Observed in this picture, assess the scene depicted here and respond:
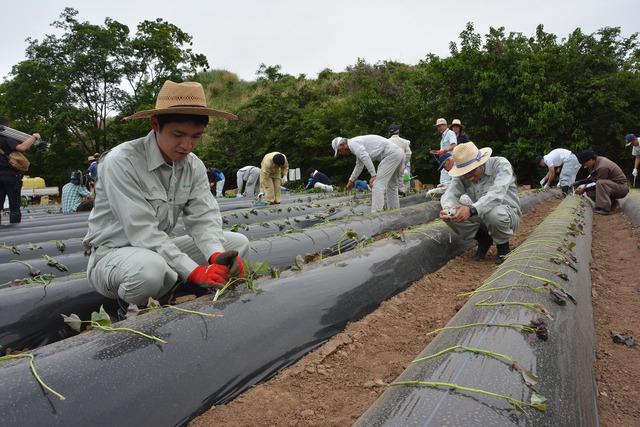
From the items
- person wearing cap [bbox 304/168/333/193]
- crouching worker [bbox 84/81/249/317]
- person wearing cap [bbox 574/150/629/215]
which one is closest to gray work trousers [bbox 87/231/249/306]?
crouching worker [bbox 84/81/249/317]

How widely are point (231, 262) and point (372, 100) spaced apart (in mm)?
18945

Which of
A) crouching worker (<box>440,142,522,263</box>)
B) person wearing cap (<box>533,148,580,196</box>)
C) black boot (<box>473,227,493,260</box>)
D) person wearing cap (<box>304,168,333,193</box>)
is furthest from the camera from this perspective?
person wearing cap (<box>304,168,333,193</box>)

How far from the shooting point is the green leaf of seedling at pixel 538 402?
1429 mm

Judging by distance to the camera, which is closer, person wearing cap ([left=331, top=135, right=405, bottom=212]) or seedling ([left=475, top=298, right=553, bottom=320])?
seedling ([left=475, top=298, right=553, bottom=320])

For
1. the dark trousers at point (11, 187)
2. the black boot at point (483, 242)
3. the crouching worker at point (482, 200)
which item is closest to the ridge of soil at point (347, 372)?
the crouching worker at point (482, 200)

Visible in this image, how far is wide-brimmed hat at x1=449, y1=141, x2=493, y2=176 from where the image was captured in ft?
13.8

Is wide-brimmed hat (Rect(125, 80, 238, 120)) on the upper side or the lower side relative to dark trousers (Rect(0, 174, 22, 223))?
upper

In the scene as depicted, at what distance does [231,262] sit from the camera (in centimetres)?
246

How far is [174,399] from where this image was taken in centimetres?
175

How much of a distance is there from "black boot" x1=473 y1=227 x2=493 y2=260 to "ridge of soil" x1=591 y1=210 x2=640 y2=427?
1049mm

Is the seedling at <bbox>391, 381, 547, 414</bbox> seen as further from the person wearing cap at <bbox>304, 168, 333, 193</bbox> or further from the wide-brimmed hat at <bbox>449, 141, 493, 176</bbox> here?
the person wearing cap at <bbox>304, 168, 333, 193</bbox>

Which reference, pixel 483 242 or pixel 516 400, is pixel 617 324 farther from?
pixel 516 400

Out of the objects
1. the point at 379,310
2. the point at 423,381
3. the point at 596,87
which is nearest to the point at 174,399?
the point at 423,381

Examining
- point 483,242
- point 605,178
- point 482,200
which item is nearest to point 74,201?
point 483,242
